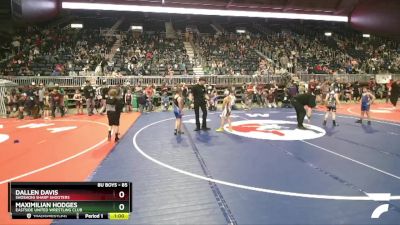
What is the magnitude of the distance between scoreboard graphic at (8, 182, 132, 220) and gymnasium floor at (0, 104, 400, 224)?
80 cm

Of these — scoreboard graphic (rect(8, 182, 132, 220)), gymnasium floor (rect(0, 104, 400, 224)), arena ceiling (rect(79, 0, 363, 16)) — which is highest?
arena ceiling (rect(79, 0, 363, 16))

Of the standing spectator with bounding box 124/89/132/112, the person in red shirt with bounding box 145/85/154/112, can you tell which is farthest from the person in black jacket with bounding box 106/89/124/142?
the person in red shirt with bounding box 145/85/154/112

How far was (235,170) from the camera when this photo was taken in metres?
6.07

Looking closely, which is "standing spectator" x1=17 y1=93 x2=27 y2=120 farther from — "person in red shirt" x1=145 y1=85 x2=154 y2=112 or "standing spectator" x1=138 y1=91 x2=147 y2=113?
"person in red shirt" x1=145 y1=85 x2=154 y2=112

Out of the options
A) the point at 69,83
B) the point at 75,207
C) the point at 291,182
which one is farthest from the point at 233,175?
the point at 69,83

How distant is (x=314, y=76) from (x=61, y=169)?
18.9m

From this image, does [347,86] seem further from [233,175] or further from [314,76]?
[233,175]

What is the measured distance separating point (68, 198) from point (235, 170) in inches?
140

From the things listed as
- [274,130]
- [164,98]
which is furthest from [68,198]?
[164,98]

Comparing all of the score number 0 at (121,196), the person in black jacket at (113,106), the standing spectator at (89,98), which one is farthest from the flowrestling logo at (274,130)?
the standing spectator at (89,98)

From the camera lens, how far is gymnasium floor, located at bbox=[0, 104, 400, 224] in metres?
4.21

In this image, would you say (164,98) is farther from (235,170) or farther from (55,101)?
(235,170)

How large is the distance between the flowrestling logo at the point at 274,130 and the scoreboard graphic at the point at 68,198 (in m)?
6.47

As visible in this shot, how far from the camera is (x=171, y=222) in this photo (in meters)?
3.97
